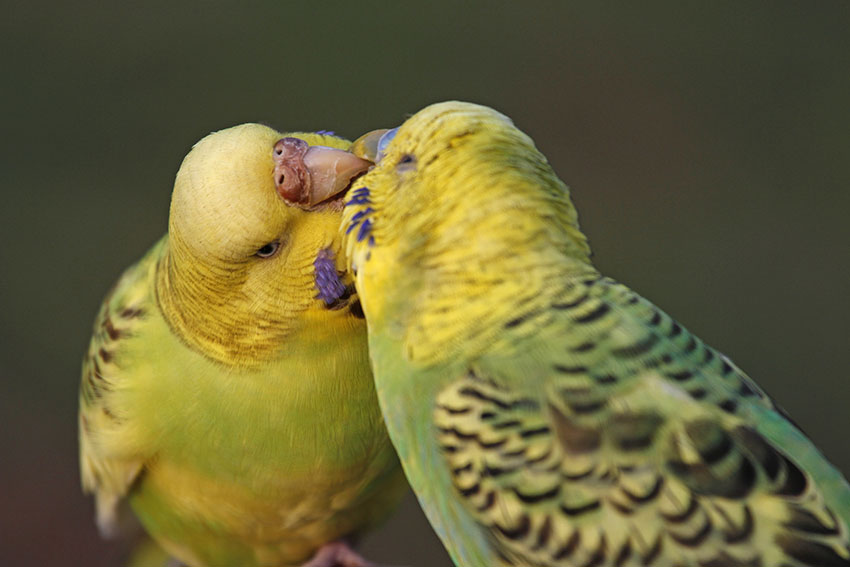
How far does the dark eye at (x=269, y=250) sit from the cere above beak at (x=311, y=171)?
11 cm

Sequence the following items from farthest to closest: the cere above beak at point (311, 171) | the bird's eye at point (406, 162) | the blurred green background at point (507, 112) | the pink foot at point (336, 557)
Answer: the blurred green background at point (507, 112) → the pink foot at point (336, 557) → the cere above beak at point (311, 171) → the bird's eye at point (406, 162)

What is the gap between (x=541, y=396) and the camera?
2.13 m

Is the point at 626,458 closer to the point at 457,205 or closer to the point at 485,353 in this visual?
the point at 485,353

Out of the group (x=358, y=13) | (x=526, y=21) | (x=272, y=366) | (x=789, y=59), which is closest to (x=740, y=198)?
(x=789, y=59)

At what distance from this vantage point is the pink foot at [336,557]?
11.5 feet

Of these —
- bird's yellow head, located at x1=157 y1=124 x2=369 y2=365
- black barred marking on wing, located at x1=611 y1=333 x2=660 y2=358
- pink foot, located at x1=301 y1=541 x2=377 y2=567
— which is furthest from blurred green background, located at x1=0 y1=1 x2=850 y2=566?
black barred marking on wing, located at x1=611 y1=333 x2=660 y2=358

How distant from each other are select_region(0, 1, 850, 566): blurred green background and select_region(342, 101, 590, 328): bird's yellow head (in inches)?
162

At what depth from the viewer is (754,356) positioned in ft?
20.9

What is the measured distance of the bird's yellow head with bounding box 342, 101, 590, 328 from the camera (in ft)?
7.16

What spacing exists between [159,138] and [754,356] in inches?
155

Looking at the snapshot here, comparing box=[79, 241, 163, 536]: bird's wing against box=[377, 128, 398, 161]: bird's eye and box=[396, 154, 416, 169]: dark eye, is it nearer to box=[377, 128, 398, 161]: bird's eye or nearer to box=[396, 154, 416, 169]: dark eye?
box=[377, 128, 398, 161]: bird's eye

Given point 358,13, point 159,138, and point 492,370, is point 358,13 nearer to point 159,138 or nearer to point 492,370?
point 159,138

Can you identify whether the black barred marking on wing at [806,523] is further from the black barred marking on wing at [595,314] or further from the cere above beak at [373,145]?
the cere above beak at [373,145]

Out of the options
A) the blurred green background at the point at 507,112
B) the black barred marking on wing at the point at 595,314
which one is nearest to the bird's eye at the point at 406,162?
the black barred marking on wing at the point at 595,314
